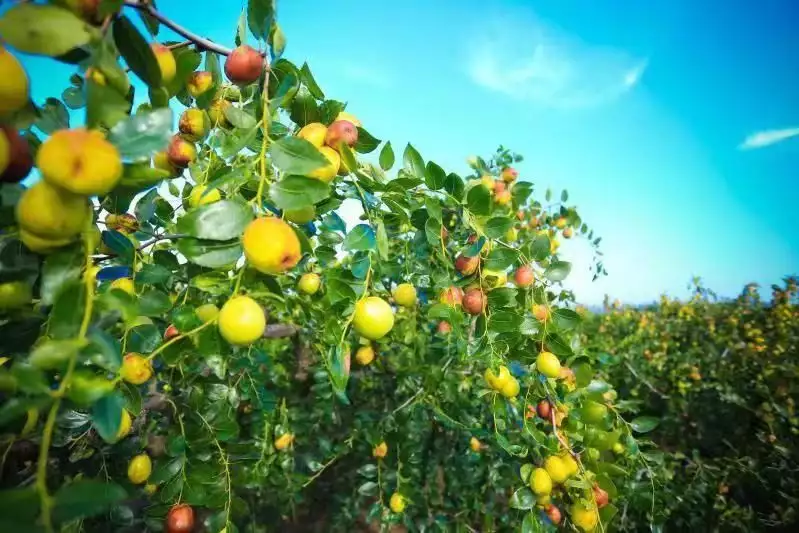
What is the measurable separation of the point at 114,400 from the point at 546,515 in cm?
173

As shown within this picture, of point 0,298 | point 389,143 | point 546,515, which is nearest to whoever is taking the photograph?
point 0,298

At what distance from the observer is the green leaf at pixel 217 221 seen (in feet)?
2.29

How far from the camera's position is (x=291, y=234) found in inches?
30.1

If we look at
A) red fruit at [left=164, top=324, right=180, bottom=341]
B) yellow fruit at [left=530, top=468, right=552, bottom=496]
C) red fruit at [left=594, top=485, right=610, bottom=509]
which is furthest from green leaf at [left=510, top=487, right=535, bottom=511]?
red fruit at [left=164, top=324, right=180, bottom=341]

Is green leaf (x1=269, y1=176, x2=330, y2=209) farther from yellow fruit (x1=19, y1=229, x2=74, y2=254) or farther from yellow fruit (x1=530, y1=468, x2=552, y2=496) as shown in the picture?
yellow fruit (x1=530, y1=468, x2=552, y2=496)

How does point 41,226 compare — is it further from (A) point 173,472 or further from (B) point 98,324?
(A) point 173,472

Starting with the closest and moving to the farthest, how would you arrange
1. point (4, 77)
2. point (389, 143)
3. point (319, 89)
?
point (4, 77), point (319, 89), point (389, 143)

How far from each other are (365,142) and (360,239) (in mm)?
297

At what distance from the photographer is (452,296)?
1.46 metres

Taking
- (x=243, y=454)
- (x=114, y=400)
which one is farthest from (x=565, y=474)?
(x=114, y=400)

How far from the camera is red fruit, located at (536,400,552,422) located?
1718 mm

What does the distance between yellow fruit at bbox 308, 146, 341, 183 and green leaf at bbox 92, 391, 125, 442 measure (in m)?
0.51

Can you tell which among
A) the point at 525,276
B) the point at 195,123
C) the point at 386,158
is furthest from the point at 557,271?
the point at 195,123

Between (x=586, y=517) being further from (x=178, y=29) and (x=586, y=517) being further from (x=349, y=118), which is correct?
(x=178, y=29)
